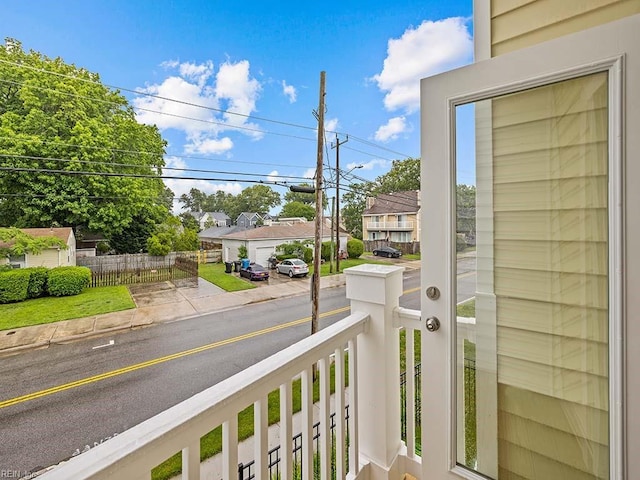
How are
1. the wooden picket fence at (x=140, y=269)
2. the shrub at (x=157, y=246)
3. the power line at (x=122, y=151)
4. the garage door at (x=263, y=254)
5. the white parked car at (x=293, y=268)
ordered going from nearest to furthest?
the power line at (x=122, y=151), the wooden picket fence at (x=140, y=269), the shrub at (x=157, y=246), the white parked car at (x=293, y=268), the garage door at (x=263, y=254)

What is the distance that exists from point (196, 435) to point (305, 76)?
4.17m

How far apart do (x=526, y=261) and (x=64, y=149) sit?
3.87 m

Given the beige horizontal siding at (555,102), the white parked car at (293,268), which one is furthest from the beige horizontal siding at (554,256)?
the white parked car at (293,268)

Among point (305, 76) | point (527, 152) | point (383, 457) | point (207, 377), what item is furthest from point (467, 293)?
point (305, 76)

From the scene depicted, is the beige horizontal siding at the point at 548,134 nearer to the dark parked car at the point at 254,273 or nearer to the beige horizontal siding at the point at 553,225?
the beige horizontal siding at the point at 553,225

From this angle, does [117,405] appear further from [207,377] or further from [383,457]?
[383,457]

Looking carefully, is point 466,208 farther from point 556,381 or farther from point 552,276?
point 556,381

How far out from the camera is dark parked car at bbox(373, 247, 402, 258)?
4.10m

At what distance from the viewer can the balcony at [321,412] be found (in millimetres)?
374

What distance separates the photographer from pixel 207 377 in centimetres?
237

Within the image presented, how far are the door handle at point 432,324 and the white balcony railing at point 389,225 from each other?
2.38 m

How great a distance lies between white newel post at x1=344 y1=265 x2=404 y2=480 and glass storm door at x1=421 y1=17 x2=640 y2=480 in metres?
0.14

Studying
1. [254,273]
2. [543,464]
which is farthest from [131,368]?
[254,273]

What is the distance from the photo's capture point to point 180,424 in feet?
1.35
